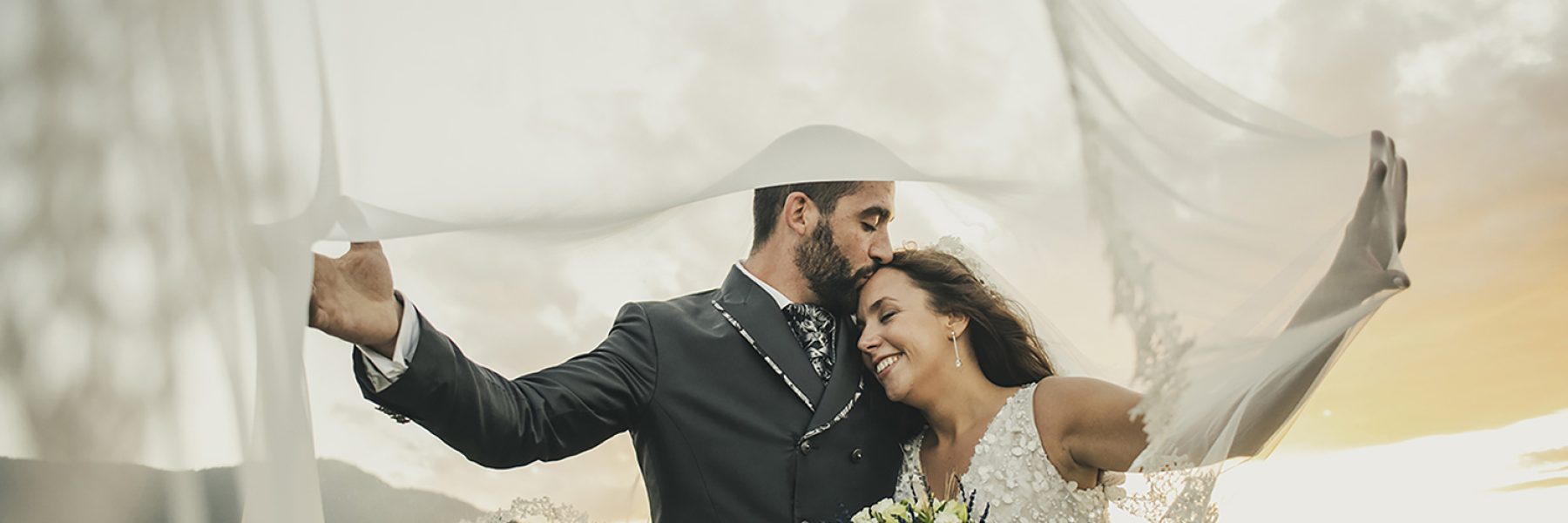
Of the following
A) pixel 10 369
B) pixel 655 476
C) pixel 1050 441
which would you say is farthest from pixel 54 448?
pixel 1050 441

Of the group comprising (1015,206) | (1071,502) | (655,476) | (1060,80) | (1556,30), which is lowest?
(1071,502)

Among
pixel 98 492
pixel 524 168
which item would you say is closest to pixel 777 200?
pixel 524 168

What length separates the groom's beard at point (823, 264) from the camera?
2615mm

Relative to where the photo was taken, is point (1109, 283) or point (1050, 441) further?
point (1050, 441)

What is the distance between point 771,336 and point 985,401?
0.51m

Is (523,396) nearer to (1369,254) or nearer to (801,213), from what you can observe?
(801,213)

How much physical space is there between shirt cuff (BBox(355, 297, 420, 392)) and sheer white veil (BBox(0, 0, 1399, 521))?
10.0 inches

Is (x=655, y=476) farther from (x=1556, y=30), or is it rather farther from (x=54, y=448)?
(x=1556, y=30)

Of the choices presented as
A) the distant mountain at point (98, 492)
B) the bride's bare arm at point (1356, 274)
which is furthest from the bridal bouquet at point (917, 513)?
the distant mountain at point (98, 492)

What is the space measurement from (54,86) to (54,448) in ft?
1.58

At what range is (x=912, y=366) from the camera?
2.53 m

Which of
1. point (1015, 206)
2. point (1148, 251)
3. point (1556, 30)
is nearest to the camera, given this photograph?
point (1148, 251)

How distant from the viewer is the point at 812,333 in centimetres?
261

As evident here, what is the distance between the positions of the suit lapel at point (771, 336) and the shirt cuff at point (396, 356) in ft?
2.78
